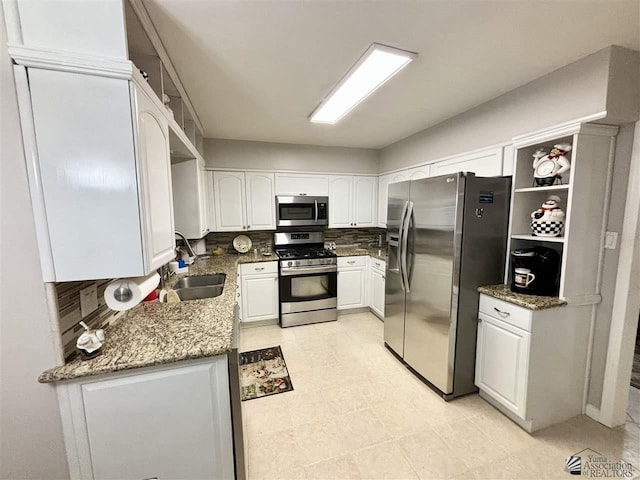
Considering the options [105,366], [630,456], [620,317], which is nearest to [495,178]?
[620,317]

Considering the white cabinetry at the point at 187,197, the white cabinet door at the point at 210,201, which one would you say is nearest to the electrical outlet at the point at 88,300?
the white cabinetry at the point at 187,197

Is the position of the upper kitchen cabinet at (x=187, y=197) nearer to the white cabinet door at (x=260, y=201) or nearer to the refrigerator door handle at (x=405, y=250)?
the white cabinet door at (x=260, y=201)

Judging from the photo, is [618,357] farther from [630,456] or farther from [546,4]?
[546,4]

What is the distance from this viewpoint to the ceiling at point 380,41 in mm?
1241

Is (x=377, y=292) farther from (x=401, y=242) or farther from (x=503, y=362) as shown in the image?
(x=503, y=362)

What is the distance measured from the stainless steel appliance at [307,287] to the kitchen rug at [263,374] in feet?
2.02

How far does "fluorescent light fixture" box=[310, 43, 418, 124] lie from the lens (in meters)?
1.58

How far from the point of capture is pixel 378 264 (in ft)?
11.6

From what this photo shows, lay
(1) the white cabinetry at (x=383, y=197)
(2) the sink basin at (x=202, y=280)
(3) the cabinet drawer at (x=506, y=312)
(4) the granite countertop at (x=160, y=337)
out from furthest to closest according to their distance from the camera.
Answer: (1) the white cabinetry at (x=383, y=197) < (2) the sink basin at (x=202, y=280) < (3) the cabinet drawer at (x=506, y=312) < (4) the granite countertop at (x=160, y=337)

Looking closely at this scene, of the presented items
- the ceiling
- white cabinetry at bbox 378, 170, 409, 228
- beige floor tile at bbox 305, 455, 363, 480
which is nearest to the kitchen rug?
beige floor tile at bbox 305, 455, 363, 480

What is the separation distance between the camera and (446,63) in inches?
67.2

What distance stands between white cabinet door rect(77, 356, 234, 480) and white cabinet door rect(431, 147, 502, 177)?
2495 millimetres
